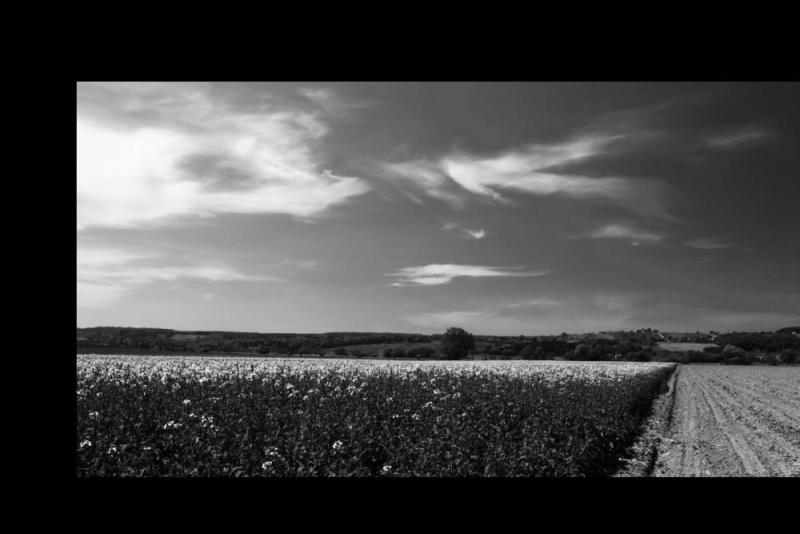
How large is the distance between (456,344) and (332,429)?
5035 centimetres

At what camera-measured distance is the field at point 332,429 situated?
22.4 feet

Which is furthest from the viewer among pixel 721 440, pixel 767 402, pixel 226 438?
pixel 767 402

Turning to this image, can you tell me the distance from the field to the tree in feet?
138

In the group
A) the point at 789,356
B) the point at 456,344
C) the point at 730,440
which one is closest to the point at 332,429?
the point at 730,440

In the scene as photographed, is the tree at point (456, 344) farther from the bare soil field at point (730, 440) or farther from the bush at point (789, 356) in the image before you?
the bush at point (789, 356)

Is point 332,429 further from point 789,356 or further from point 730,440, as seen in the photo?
point 789,356

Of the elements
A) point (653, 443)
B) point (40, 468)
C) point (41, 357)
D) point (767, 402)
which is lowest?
point (767, 402)

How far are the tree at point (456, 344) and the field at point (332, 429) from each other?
138 feet

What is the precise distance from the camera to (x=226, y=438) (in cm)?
773

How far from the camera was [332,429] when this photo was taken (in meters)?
8.27

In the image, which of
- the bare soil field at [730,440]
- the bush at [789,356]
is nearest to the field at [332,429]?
the bare soil field at [730,440]
